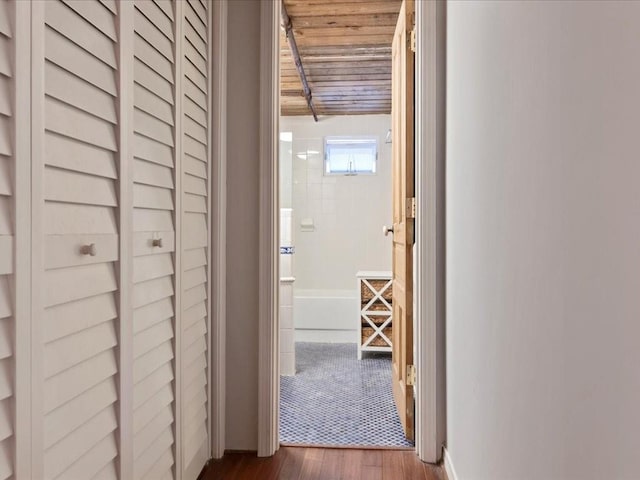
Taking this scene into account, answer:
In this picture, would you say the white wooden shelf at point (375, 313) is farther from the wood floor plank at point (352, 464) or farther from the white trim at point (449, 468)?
the white trim at point (449, 468)

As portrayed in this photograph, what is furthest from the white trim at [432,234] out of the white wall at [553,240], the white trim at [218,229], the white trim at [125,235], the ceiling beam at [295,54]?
the white trim at [125,235]

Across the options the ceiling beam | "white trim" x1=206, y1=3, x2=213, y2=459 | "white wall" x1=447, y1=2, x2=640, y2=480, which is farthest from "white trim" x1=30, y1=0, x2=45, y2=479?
the ceiling beam

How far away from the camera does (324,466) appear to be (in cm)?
212

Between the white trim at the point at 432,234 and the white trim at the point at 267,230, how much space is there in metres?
0.66

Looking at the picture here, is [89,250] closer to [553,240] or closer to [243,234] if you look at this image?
[553,240]

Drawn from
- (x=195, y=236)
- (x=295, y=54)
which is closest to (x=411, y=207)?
(x=195, y=236)

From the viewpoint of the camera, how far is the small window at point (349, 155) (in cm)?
539

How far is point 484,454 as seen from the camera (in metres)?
1.39

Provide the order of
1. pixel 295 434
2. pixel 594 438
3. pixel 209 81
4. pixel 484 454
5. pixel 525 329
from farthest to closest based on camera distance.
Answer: pixel 295 434 → pixel 209 81 → pixel 484 454 → pixel 525 329 → pixel 594 438

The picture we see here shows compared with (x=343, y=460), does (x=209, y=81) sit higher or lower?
higher

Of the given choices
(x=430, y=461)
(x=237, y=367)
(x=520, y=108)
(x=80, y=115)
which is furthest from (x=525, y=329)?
(x=237, y=367)

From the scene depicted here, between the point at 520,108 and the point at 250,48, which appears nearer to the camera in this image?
the point at 520,108

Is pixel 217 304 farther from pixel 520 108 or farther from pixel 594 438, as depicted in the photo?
pixel 594 438

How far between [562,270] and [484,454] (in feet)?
2.55
